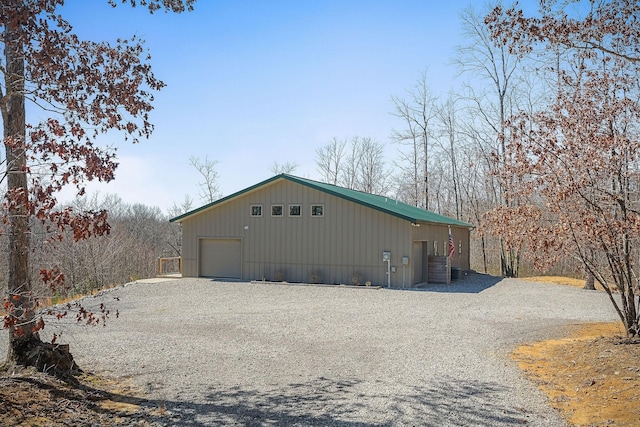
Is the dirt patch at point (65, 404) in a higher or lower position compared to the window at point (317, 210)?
lower

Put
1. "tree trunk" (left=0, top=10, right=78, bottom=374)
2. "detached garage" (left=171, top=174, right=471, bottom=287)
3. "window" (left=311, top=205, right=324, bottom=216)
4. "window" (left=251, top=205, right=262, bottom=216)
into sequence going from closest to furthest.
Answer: "tree trunk" (left=0, top=10, right=78, bottom=374), "detached garage" (left=171, top=174, right=471, bottom=287), "window" (left=311, top=205, right=324, bottom=216), "window" (left=251, top=205, right=262, bottom=216)

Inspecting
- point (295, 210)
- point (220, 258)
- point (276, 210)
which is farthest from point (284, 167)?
point (295, 210)

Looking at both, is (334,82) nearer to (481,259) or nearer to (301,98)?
(301,98)

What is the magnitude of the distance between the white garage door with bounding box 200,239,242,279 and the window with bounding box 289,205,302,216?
2.65 m

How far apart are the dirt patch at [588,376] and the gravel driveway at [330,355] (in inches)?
10.9

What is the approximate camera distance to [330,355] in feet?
25.5

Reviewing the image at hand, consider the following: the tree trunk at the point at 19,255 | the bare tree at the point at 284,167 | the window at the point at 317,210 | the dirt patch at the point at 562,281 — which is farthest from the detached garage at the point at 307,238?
the bare tree at the point at 284,167

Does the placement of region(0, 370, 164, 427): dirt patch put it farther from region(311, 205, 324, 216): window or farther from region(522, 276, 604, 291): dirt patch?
region(522, 276, 604, 291): dirt patch

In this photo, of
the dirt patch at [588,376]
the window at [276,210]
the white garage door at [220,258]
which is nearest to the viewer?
the dirt patch at [588,376]

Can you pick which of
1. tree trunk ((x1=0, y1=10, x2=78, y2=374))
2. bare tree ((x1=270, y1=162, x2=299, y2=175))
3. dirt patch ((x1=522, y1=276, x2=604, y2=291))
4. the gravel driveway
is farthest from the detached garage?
bare tree ((x1=270, y1=162, x2=299, y2=175))

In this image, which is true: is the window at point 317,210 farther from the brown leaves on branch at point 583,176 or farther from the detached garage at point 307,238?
the brown leaves on branch at point 583,176

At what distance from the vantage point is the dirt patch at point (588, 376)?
5.18 metres

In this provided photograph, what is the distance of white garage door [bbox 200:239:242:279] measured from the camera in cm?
2055

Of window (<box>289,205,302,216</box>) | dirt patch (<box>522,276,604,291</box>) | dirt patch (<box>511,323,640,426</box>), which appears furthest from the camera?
dirt patch (<box>522,276,604,291</box>)
